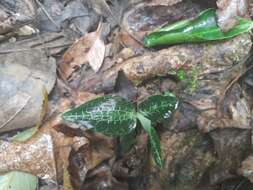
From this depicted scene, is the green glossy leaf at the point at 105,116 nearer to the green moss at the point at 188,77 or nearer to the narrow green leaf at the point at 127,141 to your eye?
the narrow green leaf at the point at 127,141

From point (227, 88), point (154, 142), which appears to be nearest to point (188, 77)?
point (227, 88)

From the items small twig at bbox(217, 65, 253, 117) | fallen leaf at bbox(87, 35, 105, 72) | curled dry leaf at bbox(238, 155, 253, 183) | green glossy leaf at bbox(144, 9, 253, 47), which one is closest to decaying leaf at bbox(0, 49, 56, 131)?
fallen leaf at bbox(87, 35, 105, 72)

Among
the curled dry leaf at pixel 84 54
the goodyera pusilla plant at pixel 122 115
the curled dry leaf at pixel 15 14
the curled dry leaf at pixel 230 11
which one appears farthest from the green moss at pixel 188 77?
the curled dry leaf at pixel 15 14

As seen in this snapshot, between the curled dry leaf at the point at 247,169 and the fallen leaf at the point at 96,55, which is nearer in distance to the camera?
the curled dry leaf at the point at 247,169

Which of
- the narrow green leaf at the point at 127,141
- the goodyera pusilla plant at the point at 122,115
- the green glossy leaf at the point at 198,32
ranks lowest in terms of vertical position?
the narrow green leaf at the point at 127,141

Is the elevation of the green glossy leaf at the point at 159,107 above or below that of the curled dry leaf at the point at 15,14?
below

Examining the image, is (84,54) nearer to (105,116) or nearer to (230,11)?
(105,116)

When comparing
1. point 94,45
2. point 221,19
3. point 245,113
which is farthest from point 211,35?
point 94,45

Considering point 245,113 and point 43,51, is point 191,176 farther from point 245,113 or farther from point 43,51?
point 43,51

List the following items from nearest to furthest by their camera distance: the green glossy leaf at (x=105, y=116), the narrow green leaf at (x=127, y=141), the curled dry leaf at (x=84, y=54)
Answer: the green glossy leaf at (x=105, y=116) → the narrow green leaf at (x=127, y=141) → the curled dry leaf at (x=84, y=54)
